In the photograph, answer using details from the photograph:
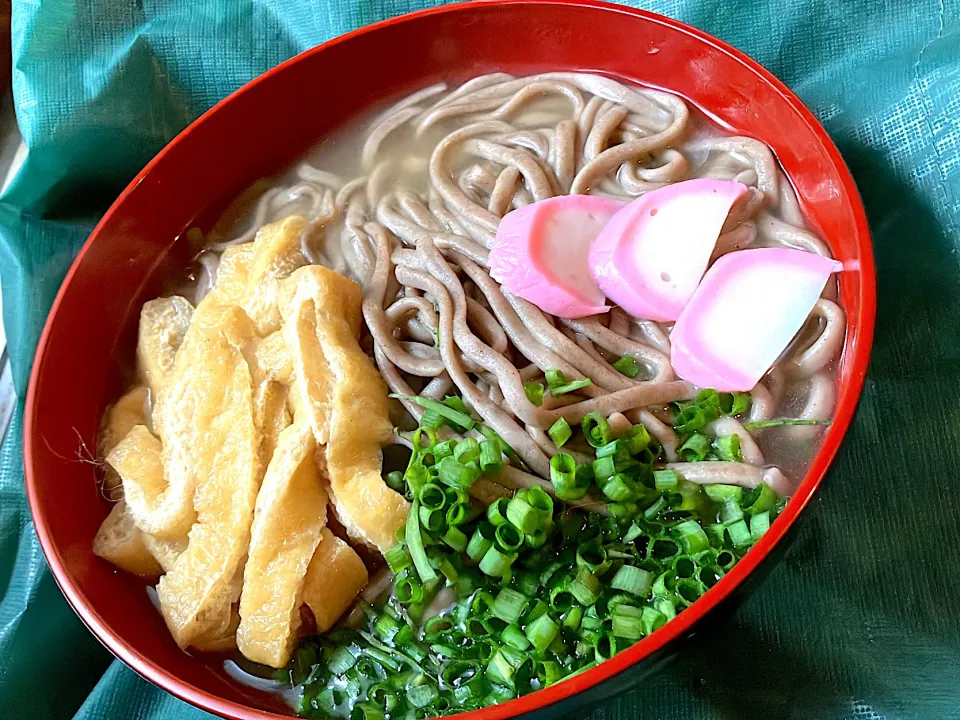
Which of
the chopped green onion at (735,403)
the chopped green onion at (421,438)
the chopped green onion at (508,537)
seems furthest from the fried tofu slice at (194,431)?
the chopped green onion at (735,403)

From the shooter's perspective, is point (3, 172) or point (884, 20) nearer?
point (884, 20)

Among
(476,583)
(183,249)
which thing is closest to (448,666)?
(476,583)

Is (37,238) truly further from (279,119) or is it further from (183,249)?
(279,119)

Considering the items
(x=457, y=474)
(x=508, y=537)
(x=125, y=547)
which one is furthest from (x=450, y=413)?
(x=125, y=547)

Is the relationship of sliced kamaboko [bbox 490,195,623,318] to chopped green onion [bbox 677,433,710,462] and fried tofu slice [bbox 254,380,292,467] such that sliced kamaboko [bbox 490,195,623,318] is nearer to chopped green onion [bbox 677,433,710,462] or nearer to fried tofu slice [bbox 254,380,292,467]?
chopped green onion [bbox 677,433,710,462]

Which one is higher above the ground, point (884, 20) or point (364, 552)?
point (884, 20)

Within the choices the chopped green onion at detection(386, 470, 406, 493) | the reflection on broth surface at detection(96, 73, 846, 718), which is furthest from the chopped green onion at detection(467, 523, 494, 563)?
the chopped green onion at detection(386, 470, 406, 493)
